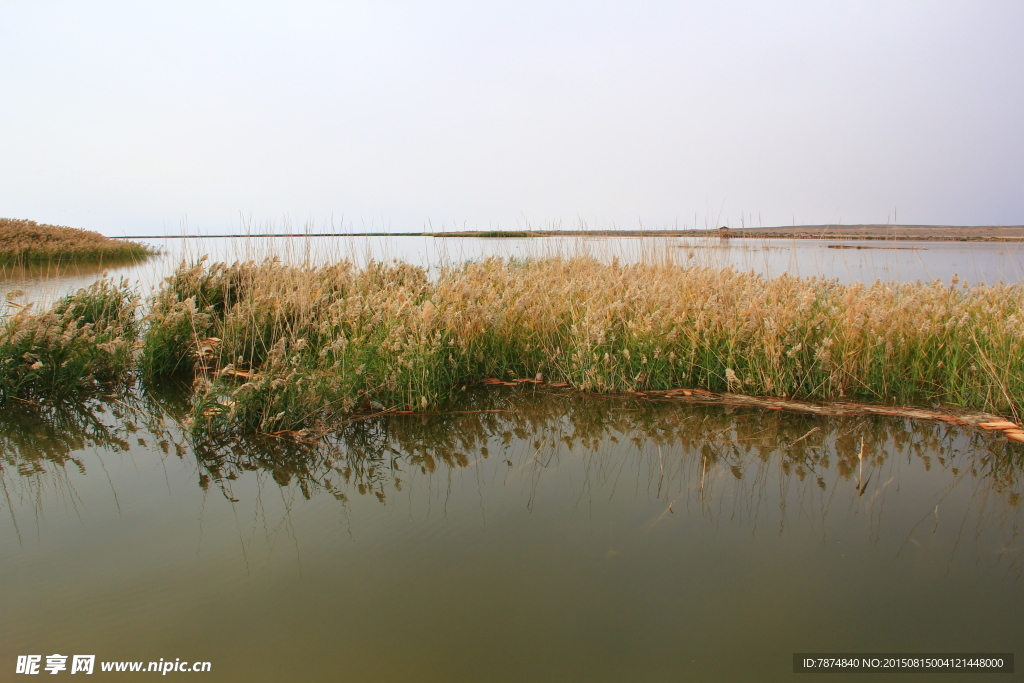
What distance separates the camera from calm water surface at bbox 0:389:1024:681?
1820 millimetres

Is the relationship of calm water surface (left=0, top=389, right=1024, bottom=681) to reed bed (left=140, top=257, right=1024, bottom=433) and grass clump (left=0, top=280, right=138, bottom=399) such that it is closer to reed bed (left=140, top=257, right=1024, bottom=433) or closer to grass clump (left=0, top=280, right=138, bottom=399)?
reed bed (left=140, top=257, right=1024, bottom=433)

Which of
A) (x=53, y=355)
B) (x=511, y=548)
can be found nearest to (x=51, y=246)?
(x=53, y=355)

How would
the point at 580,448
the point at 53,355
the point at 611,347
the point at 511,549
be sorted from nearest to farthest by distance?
1. the point at 511,549
2. the point at 580,448
3. the point at 53,355
4. the point at 611,347

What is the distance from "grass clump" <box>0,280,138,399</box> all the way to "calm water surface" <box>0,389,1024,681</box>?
0.66 meters

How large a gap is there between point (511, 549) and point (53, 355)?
13.4 feet

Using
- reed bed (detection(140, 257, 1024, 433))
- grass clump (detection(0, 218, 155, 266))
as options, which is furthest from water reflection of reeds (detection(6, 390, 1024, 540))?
grass clump (detection(0, 218, 155, 266))

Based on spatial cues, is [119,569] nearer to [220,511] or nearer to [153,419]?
[220,511]

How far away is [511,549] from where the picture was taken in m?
2.36

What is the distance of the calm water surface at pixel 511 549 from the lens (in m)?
1.82

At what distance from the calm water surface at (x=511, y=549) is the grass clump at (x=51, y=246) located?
15.9 metres

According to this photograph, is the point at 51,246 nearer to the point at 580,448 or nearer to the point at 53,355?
the point at 53,355

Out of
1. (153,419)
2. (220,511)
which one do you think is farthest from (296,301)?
(220,511)

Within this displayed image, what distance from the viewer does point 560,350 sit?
495 cm

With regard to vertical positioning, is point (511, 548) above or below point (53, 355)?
Answer: below
